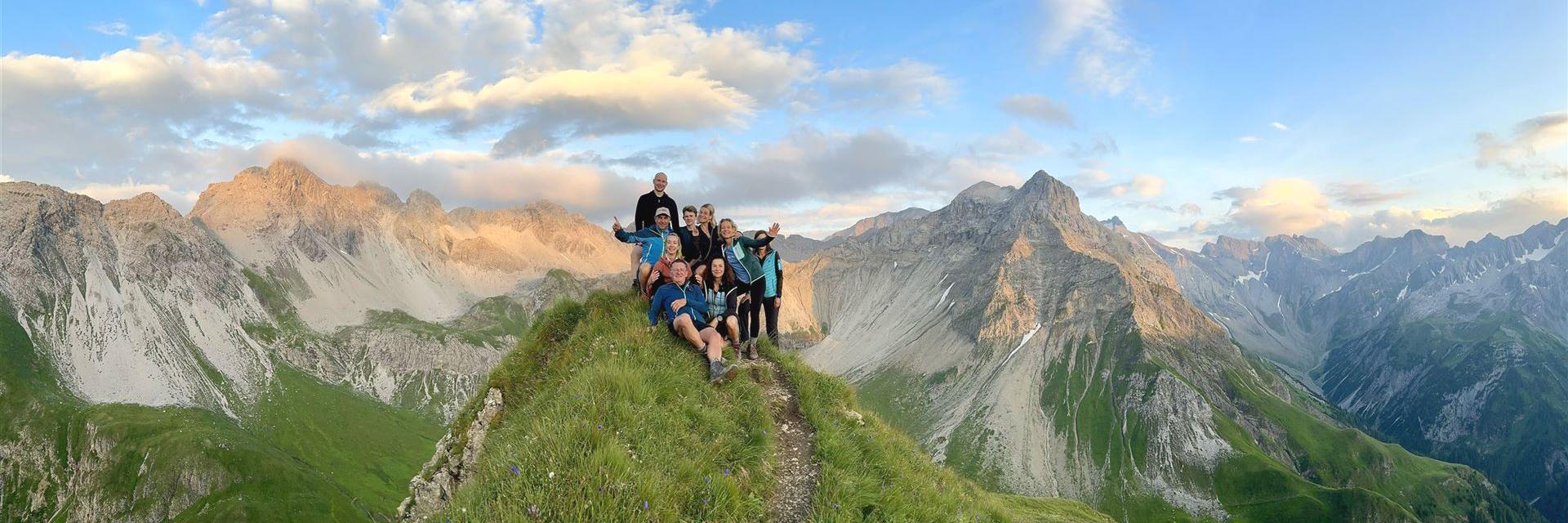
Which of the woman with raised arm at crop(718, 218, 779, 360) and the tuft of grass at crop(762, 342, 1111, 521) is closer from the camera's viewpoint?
the tuft of grass at crop(762, 342, 1111, 521)

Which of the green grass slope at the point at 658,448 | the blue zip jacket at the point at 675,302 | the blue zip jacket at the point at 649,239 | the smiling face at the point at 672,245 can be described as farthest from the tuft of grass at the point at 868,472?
the blue zip jacket at the point at 649,239

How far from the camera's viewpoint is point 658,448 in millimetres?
9812

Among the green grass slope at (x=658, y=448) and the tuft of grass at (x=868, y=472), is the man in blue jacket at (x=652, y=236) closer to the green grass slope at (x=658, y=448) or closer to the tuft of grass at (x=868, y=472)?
the green grass slope at (x=658, y=448)

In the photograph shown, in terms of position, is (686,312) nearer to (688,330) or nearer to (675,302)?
(675,302)

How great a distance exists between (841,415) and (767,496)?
179 inches

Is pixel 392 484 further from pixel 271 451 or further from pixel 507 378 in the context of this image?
pixel 507 378

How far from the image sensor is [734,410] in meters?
12.6

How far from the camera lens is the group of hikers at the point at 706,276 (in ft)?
49.6

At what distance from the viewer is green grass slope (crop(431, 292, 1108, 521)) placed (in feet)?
27.0

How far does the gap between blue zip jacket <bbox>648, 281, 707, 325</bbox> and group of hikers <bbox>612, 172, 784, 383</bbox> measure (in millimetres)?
19

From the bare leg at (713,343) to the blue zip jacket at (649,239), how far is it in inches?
194

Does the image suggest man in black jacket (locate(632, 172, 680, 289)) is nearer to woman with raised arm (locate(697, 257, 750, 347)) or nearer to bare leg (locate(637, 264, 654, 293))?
bare leg (locate(637, 264, 654, 293))

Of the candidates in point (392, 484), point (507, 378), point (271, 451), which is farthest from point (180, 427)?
point (507, 378)

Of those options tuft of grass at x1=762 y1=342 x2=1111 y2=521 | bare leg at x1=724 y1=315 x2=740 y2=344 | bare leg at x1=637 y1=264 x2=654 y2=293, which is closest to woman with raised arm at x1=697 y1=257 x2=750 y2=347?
bare leg at x1=724 y1=315 x2=740 y2=344
